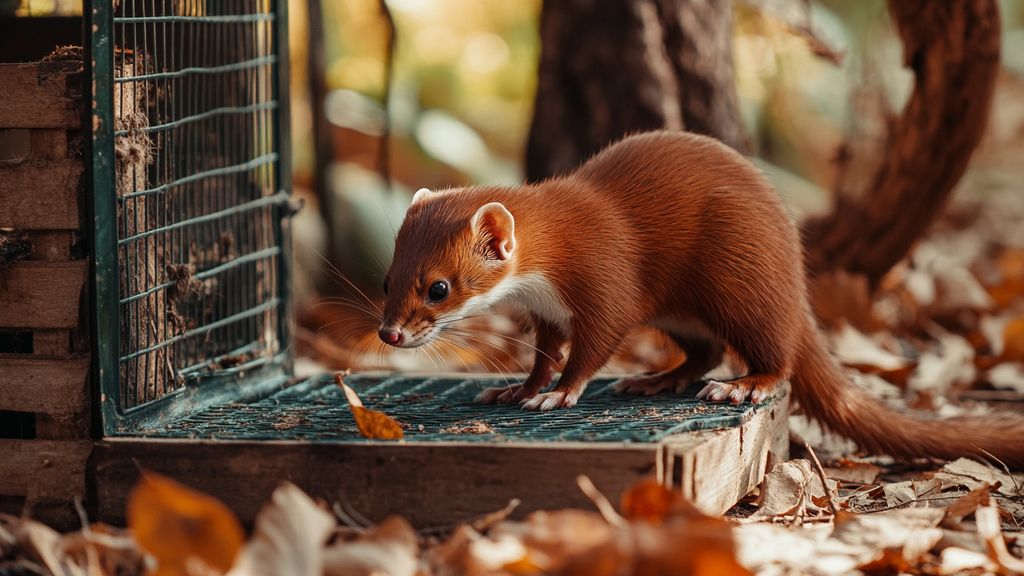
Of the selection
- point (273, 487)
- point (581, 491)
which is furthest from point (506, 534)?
point (273, 487)

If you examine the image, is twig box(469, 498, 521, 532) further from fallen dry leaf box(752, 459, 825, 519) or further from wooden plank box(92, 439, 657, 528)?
fallen dry leaf box(752, 459, 825, 519)

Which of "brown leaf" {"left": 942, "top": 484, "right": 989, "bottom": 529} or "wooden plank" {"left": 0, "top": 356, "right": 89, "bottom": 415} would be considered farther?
"wooden plank" {"left": 0, "top": 356, "right": 89, "bottom": 415}

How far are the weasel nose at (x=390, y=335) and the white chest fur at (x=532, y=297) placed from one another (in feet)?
0.99

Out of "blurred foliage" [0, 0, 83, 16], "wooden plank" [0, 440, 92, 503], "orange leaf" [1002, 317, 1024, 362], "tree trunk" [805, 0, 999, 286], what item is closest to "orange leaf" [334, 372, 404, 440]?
"wooden plank" [0, 440, 92, 503]

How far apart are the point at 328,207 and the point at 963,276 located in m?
3.88

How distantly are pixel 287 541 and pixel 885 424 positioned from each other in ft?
8.12

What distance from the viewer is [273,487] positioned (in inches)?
128

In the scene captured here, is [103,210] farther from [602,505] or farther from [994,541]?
[994,541]

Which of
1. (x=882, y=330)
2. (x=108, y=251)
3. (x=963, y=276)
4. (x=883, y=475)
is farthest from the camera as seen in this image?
(x=963, y=276)

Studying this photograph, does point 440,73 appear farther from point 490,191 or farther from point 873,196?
point 490,191

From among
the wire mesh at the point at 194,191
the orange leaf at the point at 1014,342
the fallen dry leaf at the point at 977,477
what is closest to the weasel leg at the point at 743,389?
the fallen dry leaf at the point at 977,477

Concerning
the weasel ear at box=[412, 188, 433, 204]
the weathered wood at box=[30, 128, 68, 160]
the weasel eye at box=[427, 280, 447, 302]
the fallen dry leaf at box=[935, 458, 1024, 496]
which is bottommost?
the fallen dry leaf at box=[935, 458, 1024, 496]

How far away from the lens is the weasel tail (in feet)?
13.7

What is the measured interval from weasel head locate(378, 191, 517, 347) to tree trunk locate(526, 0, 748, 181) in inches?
98.3
